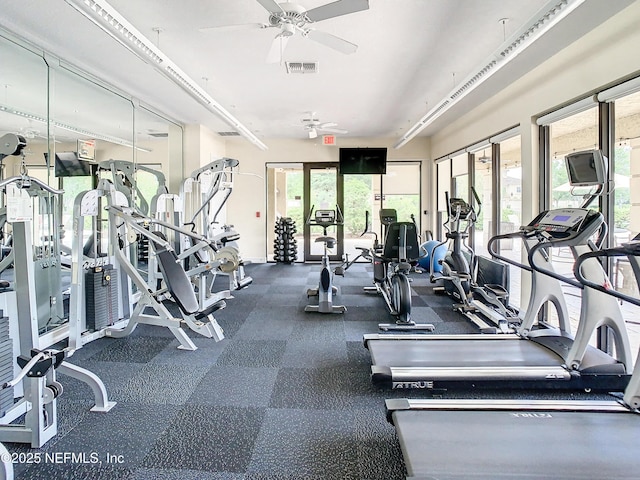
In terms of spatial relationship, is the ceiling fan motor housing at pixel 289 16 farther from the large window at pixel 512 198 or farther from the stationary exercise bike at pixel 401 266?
the large window at pixel 512 198

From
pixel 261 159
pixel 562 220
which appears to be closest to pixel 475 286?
pixel 562 220

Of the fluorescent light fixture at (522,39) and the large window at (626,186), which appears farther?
the large window at (626,186)

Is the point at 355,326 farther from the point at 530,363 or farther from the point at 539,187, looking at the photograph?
the point at 539,187

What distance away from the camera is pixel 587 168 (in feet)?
8.71

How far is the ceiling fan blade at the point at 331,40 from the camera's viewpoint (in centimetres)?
299

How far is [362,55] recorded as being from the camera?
4.25 meters

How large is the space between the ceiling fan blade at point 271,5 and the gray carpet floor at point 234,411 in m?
2.79

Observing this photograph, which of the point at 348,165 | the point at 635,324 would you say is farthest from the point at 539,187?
the point at 348,165

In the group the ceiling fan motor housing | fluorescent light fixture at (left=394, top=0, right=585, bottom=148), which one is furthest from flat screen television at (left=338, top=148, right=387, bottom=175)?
the ceiling fan motor housing

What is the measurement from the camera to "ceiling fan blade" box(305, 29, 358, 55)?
299cm

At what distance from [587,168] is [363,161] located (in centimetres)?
678

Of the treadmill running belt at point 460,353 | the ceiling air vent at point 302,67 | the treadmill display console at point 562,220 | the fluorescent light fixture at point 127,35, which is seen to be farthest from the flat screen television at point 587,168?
the fluorescent light fixture at point 127,35

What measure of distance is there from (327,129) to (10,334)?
21.3 feet

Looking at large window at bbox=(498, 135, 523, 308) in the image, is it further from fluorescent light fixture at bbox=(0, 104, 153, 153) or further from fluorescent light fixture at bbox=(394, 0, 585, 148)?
fluorescent light fixture at bbox=(0, 104, 153, 153)
